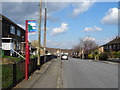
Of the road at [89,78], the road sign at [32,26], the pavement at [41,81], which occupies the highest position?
the road sign at [32,26]

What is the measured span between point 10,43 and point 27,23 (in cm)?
2319

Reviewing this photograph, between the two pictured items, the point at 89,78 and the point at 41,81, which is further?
the point at 89,78

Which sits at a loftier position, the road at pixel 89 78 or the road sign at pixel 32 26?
the road sign at pixel 32 26

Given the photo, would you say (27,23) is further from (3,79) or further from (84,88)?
(84,88)

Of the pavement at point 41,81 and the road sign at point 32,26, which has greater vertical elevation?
the road sign at point 32,26

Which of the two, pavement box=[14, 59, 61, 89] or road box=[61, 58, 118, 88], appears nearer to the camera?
pavement box=[14, 59, 61, 89]

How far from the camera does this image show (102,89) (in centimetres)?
971

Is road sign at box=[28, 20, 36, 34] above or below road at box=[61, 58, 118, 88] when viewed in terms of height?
above

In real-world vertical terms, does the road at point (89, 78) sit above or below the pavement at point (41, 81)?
below

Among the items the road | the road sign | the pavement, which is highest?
the road sign

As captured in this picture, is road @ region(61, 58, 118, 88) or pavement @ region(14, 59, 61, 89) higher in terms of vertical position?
pavement @ region(14, 59, 61, 89)

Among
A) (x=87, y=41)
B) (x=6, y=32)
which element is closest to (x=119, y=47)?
(x=87, y=41)

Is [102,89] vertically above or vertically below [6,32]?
below

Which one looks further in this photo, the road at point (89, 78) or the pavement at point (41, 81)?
the road at point (89, 78)
